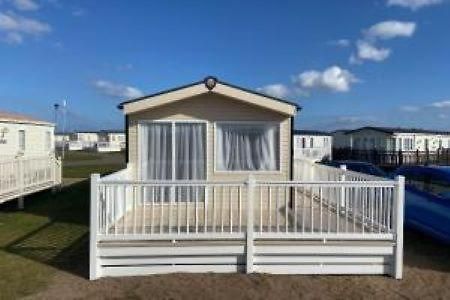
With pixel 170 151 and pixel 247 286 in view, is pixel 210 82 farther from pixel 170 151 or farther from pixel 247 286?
pixel 247 286

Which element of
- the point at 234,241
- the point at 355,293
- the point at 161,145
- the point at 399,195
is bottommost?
the point at 355,293

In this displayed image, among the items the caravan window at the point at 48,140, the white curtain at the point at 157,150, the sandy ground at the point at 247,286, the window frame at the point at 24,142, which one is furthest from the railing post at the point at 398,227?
the caravan window at the point at 48,140

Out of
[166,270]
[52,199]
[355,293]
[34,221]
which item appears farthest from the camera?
[52,199]

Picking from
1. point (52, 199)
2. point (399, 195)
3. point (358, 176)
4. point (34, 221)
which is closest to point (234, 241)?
point (399, 195)

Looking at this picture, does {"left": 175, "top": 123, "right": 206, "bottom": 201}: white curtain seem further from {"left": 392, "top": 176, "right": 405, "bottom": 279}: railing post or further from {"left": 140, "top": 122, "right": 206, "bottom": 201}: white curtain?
{"left": 392, "top": 176, "right": 405, "bottom": 279}: railing post

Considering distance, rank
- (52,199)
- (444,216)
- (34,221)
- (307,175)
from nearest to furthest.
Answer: (444,216)
(34,221)
(307,175)
(52,199)

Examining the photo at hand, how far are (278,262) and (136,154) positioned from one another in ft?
14.4

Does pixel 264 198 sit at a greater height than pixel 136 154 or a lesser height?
lesser

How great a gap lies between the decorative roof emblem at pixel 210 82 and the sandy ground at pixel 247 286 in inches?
170

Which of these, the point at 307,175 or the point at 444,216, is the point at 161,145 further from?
the point at 444,216

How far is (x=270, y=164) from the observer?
1033cm

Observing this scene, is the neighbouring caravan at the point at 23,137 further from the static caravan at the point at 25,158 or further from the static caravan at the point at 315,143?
the static caravan at the point at 315,143

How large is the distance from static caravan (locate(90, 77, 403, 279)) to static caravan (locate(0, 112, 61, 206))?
4643 mm

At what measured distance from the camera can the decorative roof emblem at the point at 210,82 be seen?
984 cm
